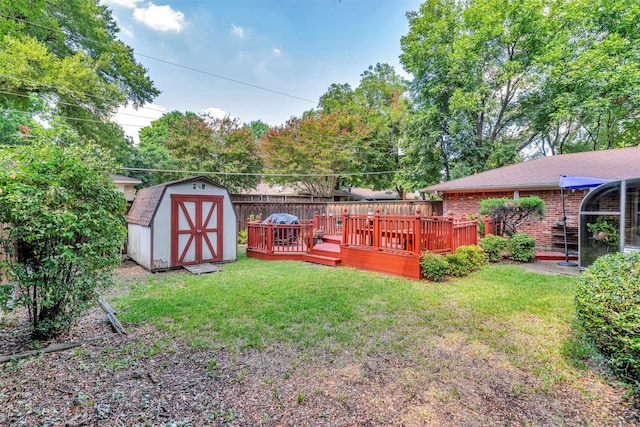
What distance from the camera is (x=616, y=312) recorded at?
7.63 ft

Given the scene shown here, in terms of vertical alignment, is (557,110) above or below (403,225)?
above

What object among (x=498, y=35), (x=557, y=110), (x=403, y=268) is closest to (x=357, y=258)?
(x=403, y=268)

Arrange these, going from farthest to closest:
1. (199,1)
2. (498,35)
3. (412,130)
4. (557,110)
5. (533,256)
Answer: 1. (412,130)
2. (498,35)
3. (557,110)
4. (199,1)
5. (533,256)

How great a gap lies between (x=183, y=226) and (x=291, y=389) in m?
6.02

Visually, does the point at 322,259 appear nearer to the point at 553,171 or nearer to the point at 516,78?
the point at 553,171

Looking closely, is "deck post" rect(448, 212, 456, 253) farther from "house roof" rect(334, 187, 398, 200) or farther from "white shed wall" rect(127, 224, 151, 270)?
"house roof" rect(334, 187, 398, 200)

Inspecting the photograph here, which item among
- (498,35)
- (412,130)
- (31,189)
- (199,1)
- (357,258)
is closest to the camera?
(31,189)

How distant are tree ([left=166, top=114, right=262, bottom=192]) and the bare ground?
1501 cm

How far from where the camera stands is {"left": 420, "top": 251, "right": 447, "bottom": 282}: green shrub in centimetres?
570

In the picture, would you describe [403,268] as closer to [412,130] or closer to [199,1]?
[199,1]

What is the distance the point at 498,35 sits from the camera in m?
14.3

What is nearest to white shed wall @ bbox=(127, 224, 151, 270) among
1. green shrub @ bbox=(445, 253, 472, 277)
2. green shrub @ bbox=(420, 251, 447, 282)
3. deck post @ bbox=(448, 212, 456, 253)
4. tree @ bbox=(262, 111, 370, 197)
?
green shrub @ bbox=(420, 251, 447, 282)

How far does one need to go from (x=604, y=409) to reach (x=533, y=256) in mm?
6823

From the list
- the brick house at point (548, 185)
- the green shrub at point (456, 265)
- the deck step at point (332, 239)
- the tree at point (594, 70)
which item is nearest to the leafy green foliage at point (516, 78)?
the tree at point (594, 70)
